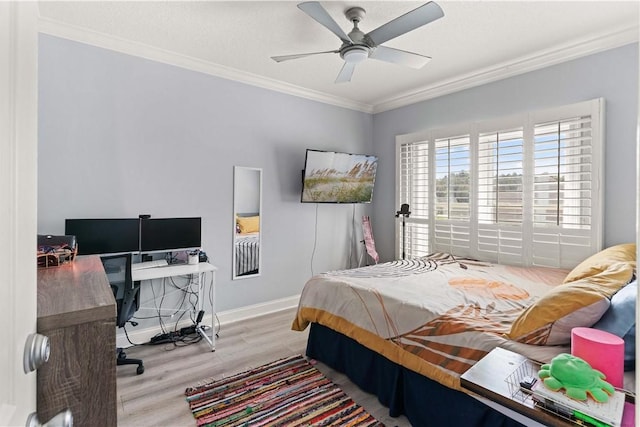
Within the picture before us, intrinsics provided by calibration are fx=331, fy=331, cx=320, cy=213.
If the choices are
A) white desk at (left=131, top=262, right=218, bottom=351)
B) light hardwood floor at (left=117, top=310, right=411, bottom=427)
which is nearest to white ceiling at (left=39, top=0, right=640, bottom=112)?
white desk at (left=131, top=262, right=218, bottom=351)

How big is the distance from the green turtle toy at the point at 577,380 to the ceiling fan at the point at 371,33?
6.22 ft

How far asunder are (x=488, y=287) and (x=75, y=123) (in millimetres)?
3622

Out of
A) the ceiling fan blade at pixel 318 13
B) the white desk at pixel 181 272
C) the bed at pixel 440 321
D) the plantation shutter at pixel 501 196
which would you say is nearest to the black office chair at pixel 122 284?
the white desk at pixel 181 272

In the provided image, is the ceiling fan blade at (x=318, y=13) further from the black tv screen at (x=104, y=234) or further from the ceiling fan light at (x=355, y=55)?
the black tv screen at (x=104, y=234)

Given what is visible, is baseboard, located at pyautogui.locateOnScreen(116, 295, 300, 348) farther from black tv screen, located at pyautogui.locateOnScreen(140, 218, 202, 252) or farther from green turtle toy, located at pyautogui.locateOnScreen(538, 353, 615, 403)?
green turtle toy, located at pyautogui.locateOnScreen(538, 353, 615, 403)

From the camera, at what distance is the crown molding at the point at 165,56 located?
2672mm

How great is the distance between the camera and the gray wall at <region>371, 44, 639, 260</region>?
9.09 feet

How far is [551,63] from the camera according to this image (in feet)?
10.4

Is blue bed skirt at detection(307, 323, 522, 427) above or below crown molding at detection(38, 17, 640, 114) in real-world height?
below

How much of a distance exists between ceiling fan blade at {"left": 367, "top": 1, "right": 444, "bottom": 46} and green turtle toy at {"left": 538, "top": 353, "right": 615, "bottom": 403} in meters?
1.88

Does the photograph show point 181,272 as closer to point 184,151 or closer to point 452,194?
point 184,151

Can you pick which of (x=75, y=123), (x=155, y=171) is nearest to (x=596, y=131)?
(x=155, y=171)

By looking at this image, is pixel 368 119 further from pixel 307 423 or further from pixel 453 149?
pixel 307 423

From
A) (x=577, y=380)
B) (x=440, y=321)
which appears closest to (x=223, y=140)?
(x=440, y=321)
